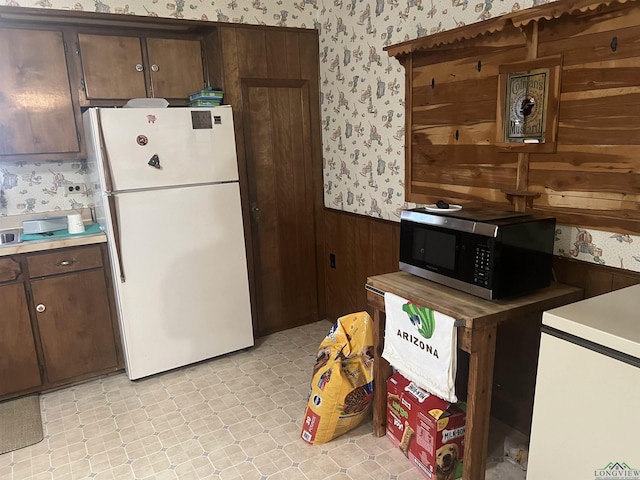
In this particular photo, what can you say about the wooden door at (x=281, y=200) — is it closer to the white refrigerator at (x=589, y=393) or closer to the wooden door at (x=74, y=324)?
the wooden door at (x=74, y=324)

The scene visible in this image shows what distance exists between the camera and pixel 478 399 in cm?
174

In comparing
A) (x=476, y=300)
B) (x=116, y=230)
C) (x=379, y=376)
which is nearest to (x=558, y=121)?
(x=476, y=300)

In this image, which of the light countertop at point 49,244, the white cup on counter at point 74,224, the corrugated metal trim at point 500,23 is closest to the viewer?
the corrugated metal trim at point 500,23

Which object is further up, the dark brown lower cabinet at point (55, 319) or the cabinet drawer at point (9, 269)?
the cabinet drawer at point (9, 269)

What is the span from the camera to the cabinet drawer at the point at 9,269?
8.34 ft

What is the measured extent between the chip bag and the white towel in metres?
0.24

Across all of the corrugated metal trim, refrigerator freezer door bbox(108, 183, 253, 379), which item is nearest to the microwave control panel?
the corrugated metal trim

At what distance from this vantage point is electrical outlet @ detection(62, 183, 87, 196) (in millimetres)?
3074

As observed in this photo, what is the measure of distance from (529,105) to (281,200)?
1.83 meters

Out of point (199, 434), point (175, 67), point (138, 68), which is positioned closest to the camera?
point (199, 434)

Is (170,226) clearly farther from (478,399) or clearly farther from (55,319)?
(478,399)

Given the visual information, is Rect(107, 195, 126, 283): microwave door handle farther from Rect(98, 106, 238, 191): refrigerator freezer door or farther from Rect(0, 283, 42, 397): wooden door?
Rect(0, 283, 42, 397): wooden door

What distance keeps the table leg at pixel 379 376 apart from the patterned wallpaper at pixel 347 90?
84cm

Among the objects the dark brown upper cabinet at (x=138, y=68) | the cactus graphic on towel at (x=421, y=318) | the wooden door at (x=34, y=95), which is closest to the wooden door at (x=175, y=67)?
the dark brown upper cabinet at (x=138, y=68)
